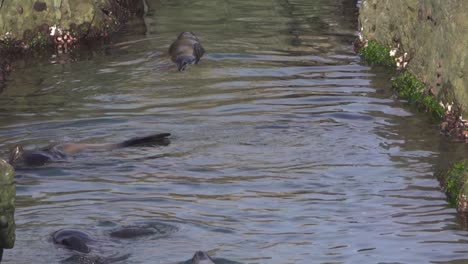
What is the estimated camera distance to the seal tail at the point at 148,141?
49.1 ft

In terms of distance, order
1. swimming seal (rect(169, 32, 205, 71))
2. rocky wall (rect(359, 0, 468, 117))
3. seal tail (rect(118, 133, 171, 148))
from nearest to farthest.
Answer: seal tail (rect(118, 133, 171, 148)), rocky wall (rect(359, 0, 468, 117)), swimming seal (rect(169, 32, 205, 71))

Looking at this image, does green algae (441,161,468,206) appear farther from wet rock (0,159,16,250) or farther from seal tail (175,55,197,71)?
seal tail (175,55,197,71)

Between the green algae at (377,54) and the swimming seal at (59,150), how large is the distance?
5.61 meters

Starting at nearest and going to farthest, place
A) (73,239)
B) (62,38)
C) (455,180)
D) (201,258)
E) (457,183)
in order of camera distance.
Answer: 1. (201,258)
2. (73,239)
3. (457,183)
4. (455,180)
5. (62,38)

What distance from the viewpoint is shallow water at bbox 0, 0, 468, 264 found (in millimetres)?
11383

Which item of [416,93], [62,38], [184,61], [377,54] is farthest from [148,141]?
[62,38]

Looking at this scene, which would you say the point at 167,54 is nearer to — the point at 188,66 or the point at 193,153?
the point at 188,66

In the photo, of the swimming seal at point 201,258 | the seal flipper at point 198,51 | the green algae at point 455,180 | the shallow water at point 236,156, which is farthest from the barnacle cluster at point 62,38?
the swimming seal at point 201,258

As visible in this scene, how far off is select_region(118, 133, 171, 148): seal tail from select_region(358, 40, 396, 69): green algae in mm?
5650

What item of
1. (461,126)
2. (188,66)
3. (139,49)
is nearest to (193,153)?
(461,126)

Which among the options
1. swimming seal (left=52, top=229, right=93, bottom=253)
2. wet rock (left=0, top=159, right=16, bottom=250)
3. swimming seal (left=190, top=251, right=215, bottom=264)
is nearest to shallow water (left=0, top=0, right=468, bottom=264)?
swimming seal (left=52, top=229, right=93, bottom=253)

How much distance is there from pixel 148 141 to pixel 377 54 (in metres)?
6.26

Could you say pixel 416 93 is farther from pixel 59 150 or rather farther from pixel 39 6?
pixel 39 6

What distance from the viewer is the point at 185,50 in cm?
2022
